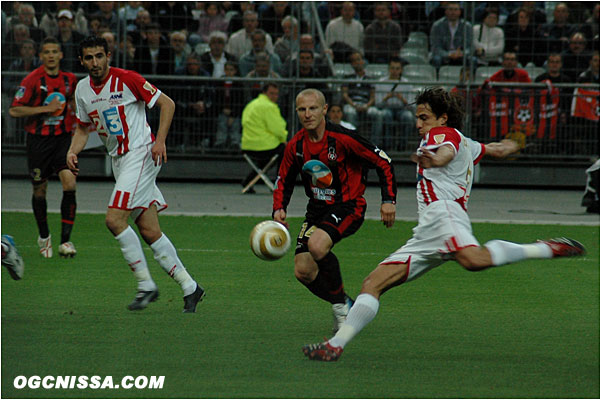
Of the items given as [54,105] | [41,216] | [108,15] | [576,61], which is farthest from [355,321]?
[576,61]

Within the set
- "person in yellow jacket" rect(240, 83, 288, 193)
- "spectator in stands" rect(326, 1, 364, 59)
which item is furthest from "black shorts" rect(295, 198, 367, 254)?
"spectator in stands" rect(326, 1, 364, 59)

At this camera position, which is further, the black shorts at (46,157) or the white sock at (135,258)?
the black shorts at (46,157)

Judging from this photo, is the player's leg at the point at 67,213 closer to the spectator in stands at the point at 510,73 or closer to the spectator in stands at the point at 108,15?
the spectator in stands at the point at 108,15

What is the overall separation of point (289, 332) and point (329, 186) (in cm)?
107

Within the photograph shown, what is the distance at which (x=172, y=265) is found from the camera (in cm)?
777

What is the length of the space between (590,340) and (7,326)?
4.09m

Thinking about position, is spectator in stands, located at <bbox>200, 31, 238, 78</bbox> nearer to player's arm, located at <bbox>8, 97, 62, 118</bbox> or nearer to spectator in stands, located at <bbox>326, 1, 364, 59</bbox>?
spectator in stands, located at <bbox>326, 1, 364, 59</bbox>

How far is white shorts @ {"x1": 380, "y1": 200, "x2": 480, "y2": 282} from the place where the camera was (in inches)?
237

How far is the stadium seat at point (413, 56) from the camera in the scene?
19203mm

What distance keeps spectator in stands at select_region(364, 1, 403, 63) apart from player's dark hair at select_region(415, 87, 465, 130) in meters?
13.1

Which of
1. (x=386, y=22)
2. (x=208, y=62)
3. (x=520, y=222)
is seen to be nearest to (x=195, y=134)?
(x=208, y=62)

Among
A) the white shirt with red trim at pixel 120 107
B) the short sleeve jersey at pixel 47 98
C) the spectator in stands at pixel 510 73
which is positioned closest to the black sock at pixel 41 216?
the short sleeve jersey at pixel 47 98

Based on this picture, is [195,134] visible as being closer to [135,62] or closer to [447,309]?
Answer: [135,62]

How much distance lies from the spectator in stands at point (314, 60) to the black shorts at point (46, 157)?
867 cm
